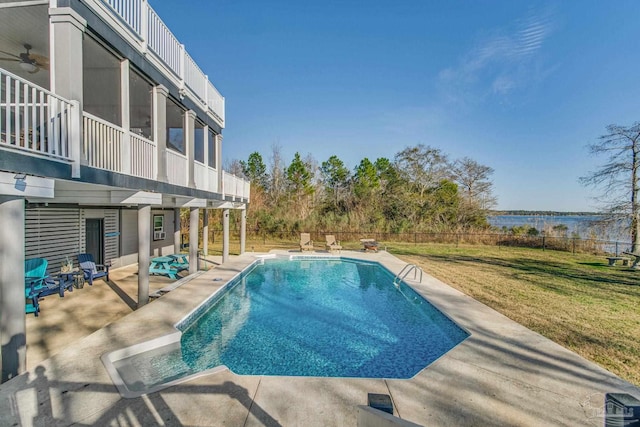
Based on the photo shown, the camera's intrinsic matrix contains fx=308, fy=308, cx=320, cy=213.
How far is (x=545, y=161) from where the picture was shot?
25.5m

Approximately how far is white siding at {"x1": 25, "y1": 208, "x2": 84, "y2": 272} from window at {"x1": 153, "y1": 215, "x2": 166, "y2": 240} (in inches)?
145

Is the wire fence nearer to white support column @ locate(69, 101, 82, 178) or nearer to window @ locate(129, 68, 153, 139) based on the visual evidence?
window @ locate(129, 68, 153, 139)

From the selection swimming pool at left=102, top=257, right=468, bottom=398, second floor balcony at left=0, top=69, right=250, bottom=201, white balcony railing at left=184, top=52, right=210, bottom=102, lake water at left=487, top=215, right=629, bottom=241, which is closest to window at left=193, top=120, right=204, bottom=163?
white balcony railing at left=184, top=52, right=210, bottom=102

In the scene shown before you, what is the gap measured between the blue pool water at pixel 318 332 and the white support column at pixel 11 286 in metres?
2.06

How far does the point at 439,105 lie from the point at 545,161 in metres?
10.3

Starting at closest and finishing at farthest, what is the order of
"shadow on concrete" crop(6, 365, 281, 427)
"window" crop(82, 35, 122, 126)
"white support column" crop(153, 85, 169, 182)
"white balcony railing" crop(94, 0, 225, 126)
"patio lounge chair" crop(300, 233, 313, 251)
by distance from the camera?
"shadow on concrete" crop(6, 365, 281, 427)
"white balcony railing" crop(94, 0, 225, 126)
"window" crop(82, 35, 122, 126)
"white support column" crop(153, 85, 169, 182)
"patio lounge chair" crop(300, 233, 313, 251)

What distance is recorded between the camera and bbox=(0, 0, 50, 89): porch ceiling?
4836 mm

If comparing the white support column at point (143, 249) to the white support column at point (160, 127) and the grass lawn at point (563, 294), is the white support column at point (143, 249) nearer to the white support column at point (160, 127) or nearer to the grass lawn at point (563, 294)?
the white support column at point (160, 127)

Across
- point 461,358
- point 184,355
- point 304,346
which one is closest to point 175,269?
point 184,355

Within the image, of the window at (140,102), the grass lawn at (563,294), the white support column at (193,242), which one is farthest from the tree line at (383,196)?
the white support column at (193,242)

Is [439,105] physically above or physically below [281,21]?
below

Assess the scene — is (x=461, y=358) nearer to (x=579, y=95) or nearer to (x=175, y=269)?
(x=175, y=269)

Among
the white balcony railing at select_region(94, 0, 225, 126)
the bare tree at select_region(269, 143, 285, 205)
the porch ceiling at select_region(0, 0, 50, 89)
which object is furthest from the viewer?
the bare tree at select_region(269, 143, 285, 205)

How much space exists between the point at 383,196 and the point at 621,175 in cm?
1452
